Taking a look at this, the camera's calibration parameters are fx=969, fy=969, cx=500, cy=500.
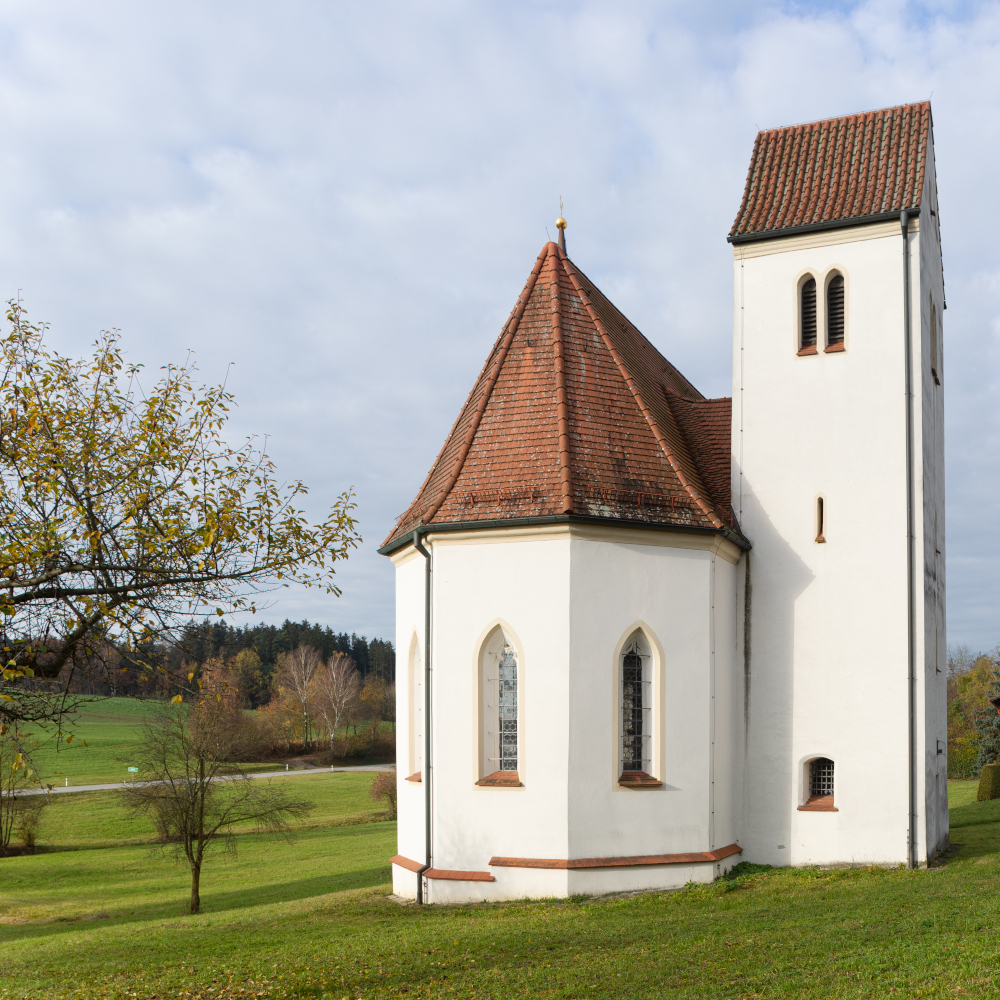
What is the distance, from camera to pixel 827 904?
12547 millimetres

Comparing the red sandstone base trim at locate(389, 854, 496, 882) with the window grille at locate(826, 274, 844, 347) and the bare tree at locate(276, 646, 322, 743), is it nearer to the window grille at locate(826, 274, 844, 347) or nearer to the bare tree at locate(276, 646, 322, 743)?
the window grille at locate(826, 274, 844, 347)

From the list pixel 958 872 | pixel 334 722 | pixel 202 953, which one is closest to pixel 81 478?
pixel 202 953

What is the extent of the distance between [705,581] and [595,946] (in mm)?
6238

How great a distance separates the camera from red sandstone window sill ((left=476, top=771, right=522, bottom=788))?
47.4 feet

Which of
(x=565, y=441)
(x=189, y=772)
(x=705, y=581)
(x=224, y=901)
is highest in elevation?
(x=565, y=441)

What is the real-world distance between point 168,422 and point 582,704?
24.2 feet

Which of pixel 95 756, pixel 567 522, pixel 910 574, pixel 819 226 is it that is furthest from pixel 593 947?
pixel 95 756

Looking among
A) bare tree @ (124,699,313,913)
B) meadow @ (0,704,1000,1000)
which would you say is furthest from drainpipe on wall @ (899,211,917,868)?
bare tree @ (124,699,313,913)

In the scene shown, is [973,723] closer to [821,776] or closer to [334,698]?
[821,776]

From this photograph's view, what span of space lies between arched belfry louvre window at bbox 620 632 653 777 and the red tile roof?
7.97m

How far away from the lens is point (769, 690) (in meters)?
16.5

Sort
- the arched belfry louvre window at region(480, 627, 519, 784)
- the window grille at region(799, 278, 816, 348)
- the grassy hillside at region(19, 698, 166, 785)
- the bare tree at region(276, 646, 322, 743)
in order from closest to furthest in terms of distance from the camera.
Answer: the arched belfry louvre window at region(480, 627, 519, 784), the window grille at region(799, 278, 816, 348), the grassy hillside at region(19, 698, 166, 785), the bare tree at region(276, 646, 322, 743)

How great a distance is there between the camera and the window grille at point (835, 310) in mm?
17172

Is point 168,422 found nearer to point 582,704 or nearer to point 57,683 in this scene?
point 57,683
